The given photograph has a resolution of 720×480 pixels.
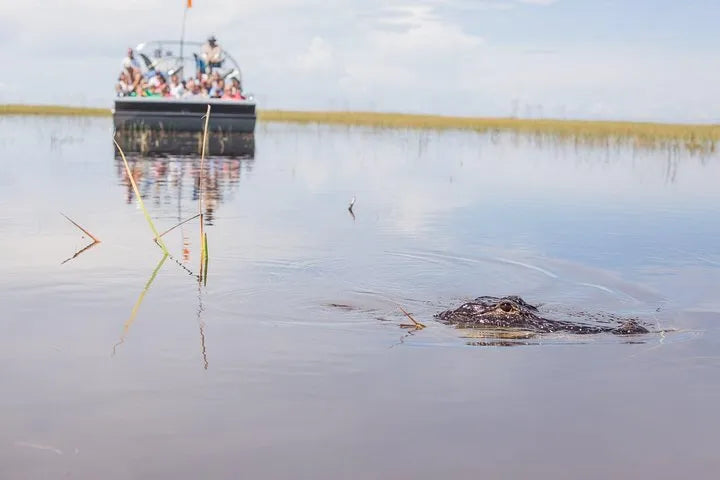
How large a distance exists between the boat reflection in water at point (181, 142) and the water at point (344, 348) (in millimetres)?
13368

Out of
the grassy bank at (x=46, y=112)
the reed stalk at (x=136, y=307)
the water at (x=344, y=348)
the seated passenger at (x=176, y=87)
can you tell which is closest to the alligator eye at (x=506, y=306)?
the water at (x=344, y=348)

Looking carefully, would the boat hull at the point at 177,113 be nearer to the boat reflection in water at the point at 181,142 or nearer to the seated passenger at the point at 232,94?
the boat reflection in water at the point at 181,142

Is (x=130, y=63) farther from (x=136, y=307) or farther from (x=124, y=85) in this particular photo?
(x=136, y=307)

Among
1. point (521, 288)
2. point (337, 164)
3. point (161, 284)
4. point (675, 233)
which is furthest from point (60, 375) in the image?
point (337, 164)

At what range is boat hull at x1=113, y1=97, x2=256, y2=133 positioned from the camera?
1372 inches

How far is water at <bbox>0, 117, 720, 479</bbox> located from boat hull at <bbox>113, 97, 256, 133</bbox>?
62.6 feet

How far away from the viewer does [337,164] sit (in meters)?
26.2

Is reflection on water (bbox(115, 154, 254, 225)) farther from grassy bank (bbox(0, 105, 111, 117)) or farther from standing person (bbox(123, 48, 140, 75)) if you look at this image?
grassy bank (bbox(0, 105, 111, 117))

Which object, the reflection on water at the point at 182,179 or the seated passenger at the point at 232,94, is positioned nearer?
the reflection on water at the point at 182,179

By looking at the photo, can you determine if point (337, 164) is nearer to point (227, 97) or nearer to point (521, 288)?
point (227, 97)

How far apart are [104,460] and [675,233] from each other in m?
11.3

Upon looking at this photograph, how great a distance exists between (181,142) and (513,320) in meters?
28.6

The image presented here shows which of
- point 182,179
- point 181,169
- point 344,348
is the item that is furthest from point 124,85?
point 344,348

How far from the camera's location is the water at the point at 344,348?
4.57 metres
